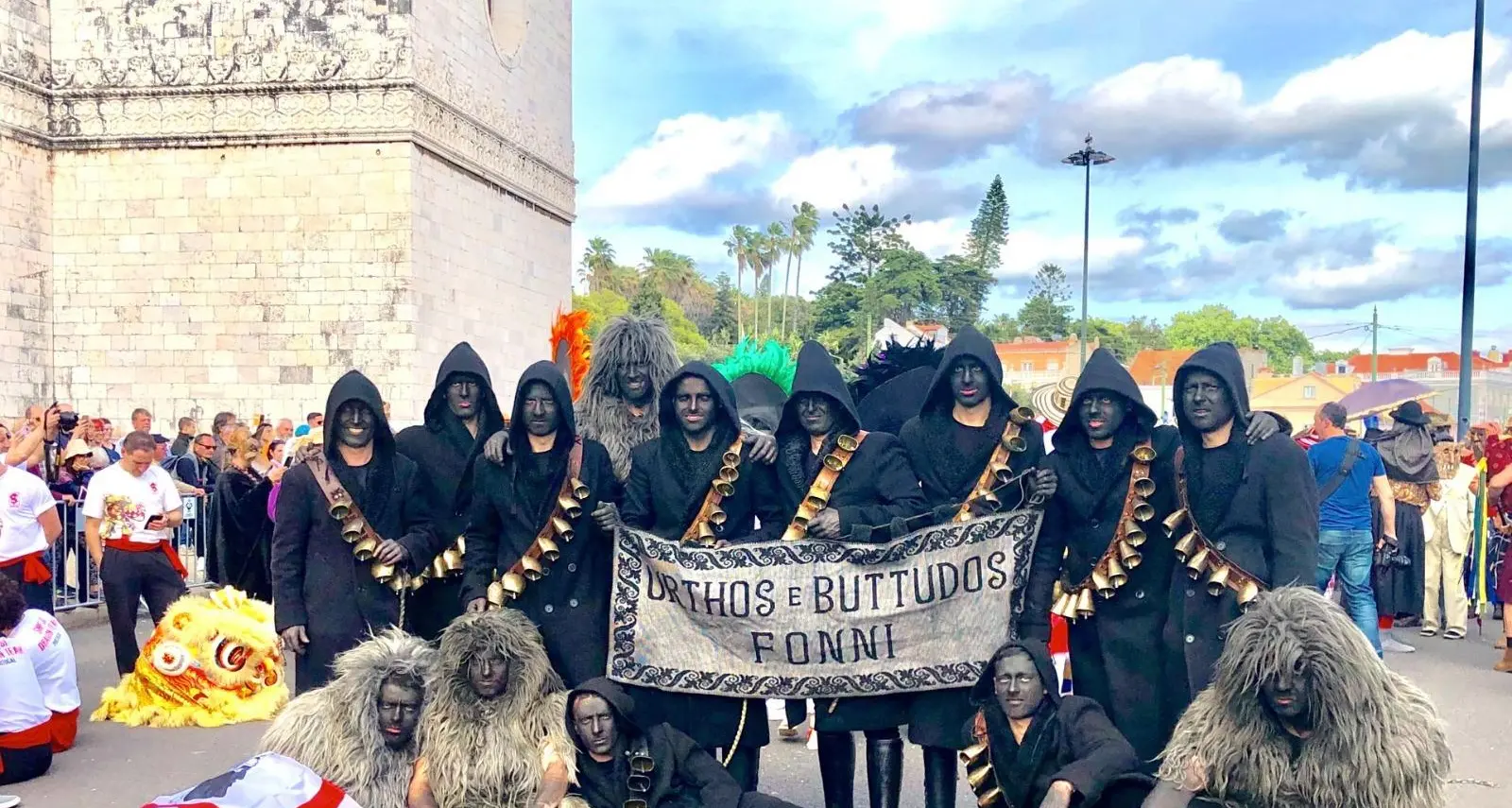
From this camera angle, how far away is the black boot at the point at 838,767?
15.9 ft

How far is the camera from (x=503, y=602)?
476 centimetres

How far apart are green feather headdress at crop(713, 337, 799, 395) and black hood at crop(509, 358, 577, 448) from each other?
4427 mm

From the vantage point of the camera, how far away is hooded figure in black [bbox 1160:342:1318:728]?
13.9 ft

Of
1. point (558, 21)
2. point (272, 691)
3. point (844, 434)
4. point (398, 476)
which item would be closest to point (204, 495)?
point (272, 691)

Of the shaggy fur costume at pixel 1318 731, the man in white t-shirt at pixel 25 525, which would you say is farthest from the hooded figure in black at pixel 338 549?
the man in white t-shirt at pixel 25 525

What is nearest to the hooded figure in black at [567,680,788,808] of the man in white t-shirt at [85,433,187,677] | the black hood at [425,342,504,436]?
the black hood at [425,342,504,436]

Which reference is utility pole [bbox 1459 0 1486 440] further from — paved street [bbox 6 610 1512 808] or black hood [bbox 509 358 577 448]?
black hood [bbox 509 358 577 448]

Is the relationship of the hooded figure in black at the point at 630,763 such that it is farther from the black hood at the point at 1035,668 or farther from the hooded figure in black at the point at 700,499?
the black hood at the point at 1035,668

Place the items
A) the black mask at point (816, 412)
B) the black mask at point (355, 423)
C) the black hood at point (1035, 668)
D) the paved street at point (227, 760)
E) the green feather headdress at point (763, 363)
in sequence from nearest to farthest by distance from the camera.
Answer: the black hood at point (1035, 668)
the black mask at point (816, 412)
the black mask at point (355, 423)
the paved street at point (227, 760)
the green feather headdress at point (763, 363)

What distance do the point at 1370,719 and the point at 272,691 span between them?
257 inches

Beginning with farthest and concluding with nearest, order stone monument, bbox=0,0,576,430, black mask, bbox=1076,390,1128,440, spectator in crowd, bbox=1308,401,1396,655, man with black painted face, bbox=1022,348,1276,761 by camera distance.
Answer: stone monument, bbox=0,0,576,430
spectator in crowd, bbox=1308,401,1396,655
black mask, bbox=1076,390,1128,440
man with black painted face, bbox=1022,348,1276,761

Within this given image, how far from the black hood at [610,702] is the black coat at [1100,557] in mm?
1583

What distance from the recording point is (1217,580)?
167 inches

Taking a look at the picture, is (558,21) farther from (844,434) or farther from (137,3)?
(844,434)
